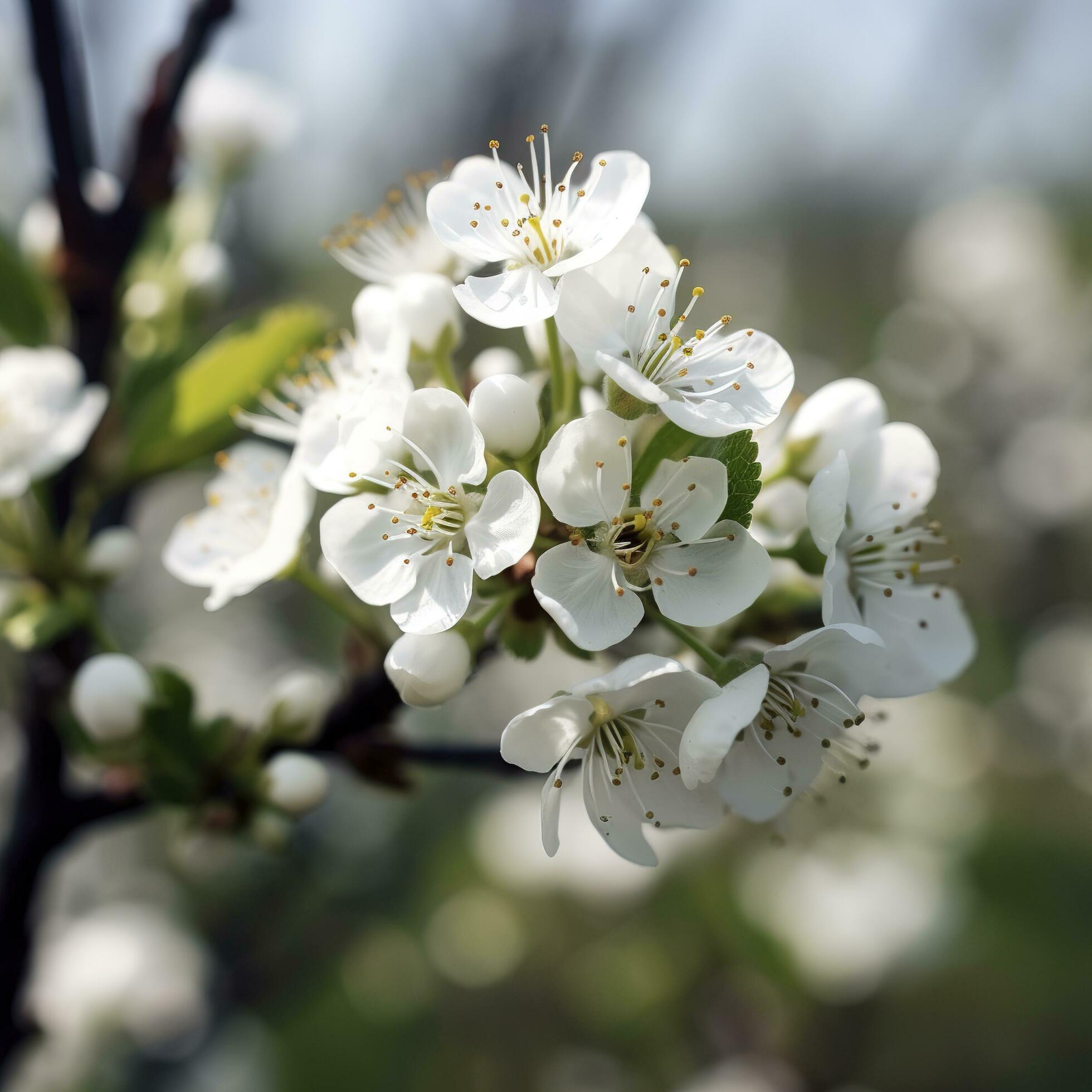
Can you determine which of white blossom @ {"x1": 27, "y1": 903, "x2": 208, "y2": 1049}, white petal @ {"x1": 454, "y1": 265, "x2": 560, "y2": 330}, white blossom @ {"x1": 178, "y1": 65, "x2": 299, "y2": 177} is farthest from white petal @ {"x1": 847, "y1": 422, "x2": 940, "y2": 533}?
white blossom @ {"x1": 27, "y1": 903, "x2": 208, "y2": 1049}

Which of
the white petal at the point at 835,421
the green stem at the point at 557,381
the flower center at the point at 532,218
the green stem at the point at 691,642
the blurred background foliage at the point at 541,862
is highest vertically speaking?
the flower center at the point at 532,218

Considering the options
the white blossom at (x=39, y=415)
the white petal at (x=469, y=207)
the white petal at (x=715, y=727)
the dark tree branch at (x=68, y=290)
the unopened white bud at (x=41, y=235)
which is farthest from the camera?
the unopened white bud at (x=41, y=235)

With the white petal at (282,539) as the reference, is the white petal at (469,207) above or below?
above

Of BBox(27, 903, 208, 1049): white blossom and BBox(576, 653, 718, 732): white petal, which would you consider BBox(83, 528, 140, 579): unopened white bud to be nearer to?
BBox(576, 653, 718, 732): white petal

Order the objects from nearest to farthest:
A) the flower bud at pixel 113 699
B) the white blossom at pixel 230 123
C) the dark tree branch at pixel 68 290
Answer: the flower bud at pixel 113 699 → the dark tree branch at pixel 68 290 → the white blossom at pixel 230 123

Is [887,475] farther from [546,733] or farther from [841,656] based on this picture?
[546,733]

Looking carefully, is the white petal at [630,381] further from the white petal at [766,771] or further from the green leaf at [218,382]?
the green leaf at [218,382]

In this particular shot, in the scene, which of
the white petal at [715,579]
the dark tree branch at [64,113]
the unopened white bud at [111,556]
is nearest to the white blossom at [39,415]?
the unopened white bud at [111,556]
